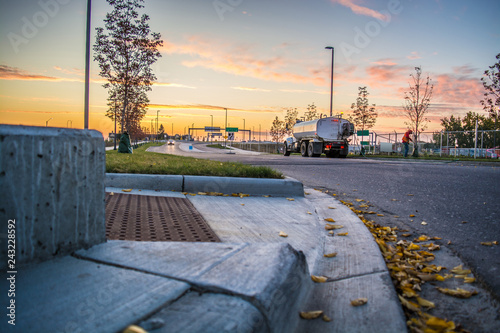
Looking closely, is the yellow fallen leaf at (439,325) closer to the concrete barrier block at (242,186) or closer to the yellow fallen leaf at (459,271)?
the yellow fallen leaf at (459,271)

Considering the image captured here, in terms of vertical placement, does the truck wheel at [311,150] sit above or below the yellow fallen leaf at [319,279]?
above

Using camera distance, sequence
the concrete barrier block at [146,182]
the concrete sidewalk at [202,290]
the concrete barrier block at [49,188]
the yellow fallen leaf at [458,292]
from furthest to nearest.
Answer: the concrete barrier block at [146,182] → the yellow fallen leaf at [458,292] → the concrete barrier block at [49,188] → the concrete sidewalk at [202,290]

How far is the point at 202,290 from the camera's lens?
6.01 feet

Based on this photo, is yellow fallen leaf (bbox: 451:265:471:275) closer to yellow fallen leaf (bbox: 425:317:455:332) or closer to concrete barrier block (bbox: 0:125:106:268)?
yellow fallen leaf (bbox: 425:317:455:332)

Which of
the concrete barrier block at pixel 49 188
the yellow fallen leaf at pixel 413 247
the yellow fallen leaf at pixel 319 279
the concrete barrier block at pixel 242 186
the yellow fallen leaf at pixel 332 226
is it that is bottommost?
the yellow fallen leaf at pixel 319 279

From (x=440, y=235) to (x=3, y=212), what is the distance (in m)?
3.99

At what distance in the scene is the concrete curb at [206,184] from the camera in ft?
19.5

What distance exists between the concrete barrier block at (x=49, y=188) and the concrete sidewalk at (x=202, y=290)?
0.12m

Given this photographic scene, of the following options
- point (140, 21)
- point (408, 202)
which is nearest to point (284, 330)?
point (408, 202)

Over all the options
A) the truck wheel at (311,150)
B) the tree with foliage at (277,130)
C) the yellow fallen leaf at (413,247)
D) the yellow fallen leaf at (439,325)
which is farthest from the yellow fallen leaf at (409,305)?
the tree with foliage at (277,130)

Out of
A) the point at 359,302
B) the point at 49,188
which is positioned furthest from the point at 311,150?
the point at 49,188

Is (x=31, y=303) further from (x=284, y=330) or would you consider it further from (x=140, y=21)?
(x=140, y=21)

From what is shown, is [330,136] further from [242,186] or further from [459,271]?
[459,271]

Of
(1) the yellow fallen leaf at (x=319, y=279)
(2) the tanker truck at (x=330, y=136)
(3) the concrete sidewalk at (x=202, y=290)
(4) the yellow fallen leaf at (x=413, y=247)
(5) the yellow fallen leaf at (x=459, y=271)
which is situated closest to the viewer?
(3) the concrete sidewalk at (x=202, y=290)
